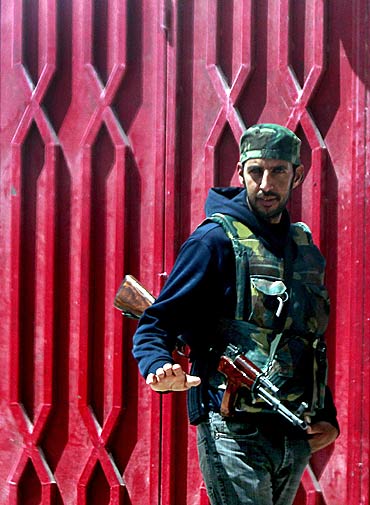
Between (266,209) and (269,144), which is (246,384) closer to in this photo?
(266,209)

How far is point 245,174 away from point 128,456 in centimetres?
189

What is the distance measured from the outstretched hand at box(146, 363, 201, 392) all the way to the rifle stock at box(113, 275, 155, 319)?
57 cm

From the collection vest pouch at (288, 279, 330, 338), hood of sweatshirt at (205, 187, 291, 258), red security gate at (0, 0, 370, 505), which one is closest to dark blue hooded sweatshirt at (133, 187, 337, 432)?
hood of sweatshirt at (205, 187, 291, 258)

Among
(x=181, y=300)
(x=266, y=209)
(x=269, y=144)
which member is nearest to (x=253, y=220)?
(x=266, y=209)

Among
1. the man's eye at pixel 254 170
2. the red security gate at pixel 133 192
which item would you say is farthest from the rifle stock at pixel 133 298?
the red security gate at pixel 133 192

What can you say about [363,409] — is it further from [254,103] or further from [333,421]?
[254,103]

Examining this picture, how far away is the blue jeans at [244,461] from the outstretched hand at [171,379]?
19cm

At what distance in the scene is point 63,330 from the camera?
4527 millimetres

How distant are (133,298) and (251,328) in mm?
587

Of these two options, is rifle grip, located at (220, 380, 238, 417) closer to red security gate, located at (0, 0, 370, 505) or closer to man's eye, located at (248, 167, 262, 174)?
man's eye, located at (248, 167, 262, 174)

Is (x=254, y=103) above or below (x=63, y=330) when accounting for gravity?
above

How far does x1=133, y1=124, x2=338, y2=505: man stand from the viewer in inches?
110

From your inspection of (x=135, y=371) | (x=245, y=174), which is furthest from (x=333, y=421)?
(x=135, y=371)

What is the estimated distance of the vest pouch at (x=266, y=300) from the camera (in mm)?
2801
